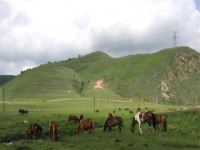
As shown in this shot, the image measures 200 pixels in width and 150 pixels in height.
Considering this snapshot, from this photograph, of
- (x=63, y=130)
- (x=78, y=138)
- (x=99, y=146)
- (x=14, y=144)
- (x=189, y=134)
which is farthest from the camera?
(x=63, y=130)

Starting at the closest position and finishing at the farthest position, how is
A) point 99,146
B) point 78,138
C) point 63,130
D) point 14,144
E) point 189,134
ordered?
point 99,146 → point 14,144 → point 78,138 → point 189,134 → point 63,130

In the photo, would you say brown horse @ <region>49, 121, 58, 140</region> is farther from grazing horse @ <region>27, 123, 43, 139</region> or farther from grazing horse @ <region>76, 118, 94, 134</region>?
grazing horse @ <region>76, 118, 94, 134</region>

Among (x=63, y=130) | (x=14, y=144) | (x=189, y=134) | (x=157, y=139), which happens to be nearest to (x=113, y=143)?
(x=157, y=139)

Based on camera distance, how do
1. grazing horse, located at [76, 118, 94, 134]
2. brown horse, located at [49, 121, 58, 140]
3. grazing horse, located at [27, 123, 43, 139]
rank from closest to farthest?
brown horse, located at [49, 121, 58, 140] < grazing horse, located at [27, 123, 43, 139] < grazing horse, located at [76, 118, 94, 134]

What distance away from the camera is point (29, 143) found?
3891cm

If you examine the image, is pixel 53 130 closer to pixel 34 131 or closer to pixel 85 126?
pixel 34 131

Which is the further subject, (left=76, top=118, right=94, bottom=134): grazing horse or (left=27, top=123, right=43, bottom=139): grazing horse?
(left=76, top=118, right=94, bottom=134): grazing horse

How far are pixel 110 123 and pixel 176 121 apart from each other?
13524mm

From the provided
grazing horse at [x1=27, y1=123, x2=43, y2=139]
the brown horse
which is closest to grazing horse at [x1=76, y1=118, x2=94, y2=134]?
grazing horse at [x1=27, y1=123, x2=43, y2=139]

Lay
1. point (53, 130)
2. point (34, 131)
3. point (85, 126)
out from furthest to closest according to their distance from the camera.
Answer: point (85, 126)
point (34, 131)
point (53, 130)

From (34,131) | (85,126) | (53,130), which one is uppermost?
(85,126)

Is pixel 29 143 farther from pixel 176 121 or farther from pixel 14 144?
pixel 176 121

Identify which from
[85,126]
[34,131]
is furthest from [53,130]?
[85,126]

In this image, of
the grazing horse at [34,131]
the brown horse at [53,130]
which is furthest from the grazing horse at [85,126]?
the brown horse at [53,130]
